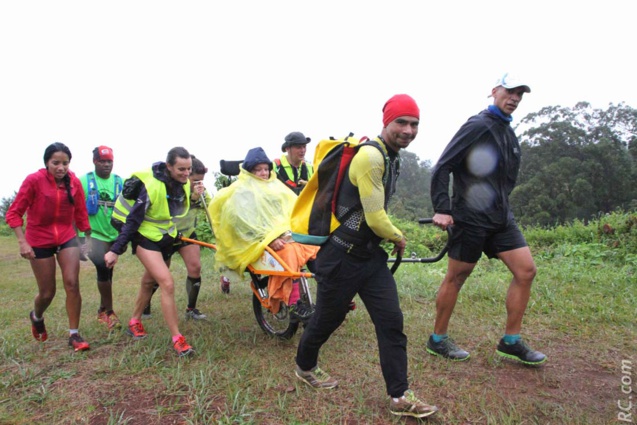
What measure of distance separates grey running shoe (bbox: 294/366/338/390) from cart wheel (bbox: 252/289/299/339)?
0.73m

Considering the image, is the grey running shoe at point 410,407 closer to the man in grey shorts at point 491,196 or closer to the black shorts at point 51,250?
the man in grey shorts at point 491,196

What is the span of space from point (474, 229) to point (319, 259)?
1267 millimetres

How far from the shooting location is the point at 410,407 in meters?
2.60

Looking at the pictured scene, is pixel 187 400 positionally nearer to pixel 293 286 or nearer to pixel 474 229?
pixel 293 286

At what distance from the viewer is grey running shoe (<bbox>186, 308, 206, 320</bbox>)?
493 cm

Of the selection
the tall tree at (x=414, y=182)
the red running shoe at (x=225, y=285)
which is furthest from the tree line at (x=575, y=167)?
the red running shoe at (x=225, y=285)

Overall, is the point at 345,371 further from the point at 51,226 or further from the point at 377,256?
the point at 51,226

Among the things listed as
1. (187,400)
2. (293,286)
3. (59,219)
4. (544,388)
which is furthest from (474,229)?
(59,219)

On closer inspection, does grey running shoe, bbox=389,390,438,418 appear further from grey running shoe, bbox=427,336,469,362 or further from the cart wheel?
the cart wheel

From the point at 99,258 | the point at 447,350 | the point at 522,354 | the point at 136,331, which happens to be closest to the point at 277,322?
the point at 136,331

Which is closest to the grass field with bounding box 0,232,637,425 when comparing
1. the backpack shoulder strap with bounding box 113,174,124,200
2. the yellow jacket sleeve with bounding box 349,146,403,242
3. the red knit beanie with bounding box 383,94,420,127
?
the yellow jacket sleeve with bounding box 349,146,403,242

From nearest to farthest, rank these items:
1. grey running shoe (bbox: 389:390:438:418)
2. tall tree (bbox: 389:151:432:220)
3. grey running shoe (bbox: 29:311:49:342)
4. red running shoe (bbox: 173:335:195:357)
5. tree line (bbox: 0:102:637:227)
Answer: grey running shoe (bbox: 389:390:438:418), red running shoe (bbox: 173:335:195:357), grey running shoe (bbox: 29:311:49:342), tree line (bbox: 0:102:637:227), tall tree (bbox: 389:151:432:220)

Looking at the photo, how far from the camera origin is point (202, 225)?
465 inches

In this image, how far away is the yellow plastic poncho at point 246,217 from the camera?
4.09 meters
